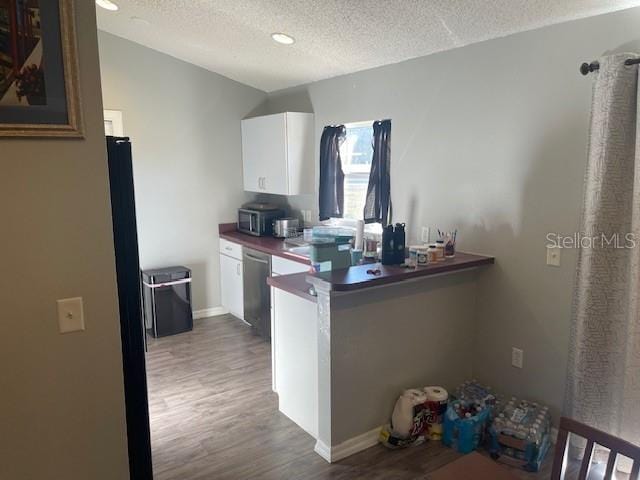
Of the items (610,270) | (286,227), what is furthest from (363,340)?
(286,227)

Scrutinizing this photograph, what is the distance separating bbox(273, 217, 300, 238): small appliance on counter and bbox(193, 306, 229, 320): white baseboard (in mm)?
1127

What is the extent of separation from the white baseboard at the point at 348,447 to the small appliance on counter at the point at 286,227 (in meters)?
2.28

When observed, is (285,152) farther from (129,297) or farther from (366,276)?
(129,297)

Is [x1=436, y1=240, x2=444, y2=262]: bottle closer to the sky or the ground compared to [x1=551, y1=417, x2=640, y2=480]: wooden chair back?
closer to the sky

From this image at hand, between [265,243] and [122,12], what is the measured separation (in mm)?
2186

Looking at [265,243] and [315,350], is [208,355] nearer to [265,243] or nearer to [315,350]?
[265,243]

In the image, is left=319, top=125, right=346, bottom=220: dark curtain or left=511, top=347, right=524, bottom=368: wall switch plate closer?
left=511, top=347, right=524, bottom=368: wall switch plate

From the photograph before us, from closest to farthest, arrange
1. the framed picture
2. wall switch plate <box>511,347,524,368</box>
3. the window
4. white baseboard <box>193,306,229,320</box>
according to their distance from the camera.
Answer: the framed picture
wall switch plate <box>511,347,524,368</box>
the window
white baseboard <box>193,306,229,320</box>

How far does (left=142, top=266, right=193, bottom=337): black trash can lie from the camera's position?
172 inches

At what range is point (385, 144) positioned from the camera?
3.68m

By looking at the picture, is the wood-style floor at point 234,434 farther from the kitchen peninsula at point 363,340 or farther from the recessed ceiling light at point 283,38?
the recessed ceiling light at point 283,38

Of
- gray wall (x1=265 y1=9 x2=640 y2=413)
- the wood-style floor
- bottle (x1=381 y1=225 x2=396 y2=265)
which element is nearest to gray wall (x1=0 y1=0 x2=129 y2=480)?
the wood-style floor

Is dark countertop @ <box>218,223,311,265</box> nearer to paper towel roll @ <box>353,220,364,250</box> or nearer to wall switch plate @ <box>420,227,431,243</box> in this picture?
paper towel roll @ <box>353,220,364,250</box>

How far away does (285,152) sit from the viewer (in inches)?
173
